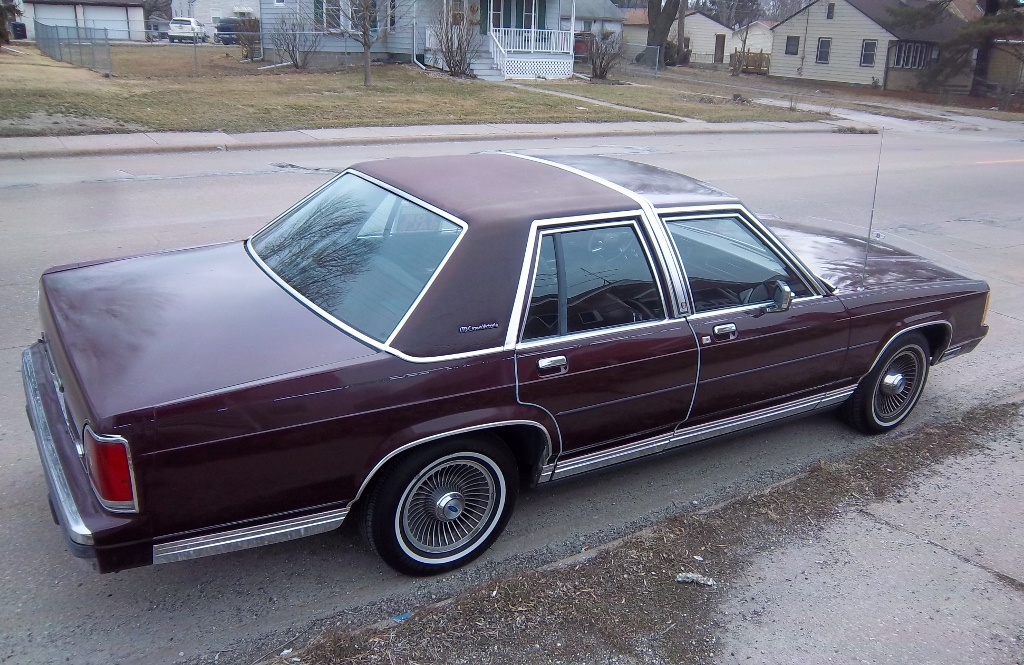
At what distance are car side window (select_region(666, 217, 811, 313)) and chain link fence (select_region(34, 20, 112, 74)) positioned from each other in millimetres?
27333

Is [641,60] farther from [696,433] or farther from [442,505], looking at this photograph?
[442,505]

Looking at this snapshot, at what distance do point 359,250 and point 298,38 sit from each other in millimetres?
30754

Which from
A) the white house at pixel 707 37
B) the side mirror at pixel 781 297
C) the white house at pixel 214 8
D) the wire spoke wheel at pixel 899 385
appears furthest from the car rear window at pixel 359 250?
the white house at pixel 707 37

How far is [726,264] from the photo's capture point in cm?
446

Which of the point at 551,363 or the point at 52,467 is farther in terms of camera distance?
the point at 551,363

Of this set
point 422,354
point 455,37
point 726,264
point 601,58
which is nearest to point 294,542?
point 422,354

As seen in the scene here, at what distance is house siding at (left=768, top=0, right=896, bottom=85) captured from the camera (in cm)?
4675

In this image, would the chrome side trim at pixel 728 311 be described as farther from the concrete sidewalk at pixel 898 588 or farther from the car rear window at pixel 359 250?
the car rear window at pixel 359 250

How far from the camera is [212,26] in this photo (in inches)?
2400

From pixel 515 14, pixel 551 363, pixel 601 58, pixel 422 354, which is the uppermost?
pixel 515 14

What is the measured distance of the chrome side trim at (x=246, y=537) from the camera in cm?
304

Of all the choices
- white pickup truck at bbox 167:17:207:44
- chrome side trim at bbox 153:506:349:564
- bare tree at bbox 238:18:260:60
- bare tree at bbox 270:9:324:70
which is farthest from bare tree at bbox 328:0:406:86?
white pickup truck at bbox 167:17:207:44

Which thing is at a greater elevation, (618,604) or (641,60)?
(641,60)

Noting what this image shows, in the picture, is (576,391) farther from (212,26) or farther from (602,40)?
(212,26)
